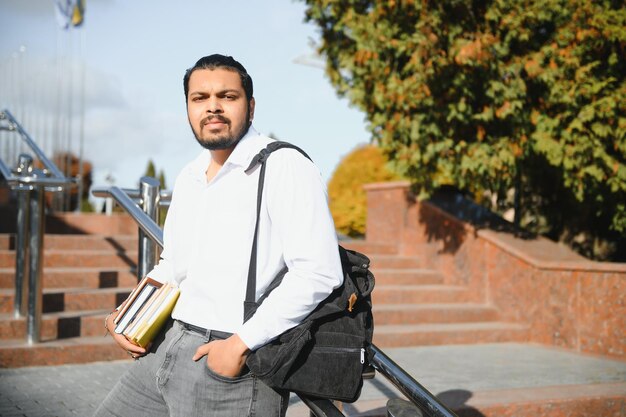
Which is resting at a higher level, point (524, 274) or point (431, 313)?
point (524, 274)

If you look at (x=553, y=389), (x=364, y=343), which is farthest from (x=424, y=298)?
(x=364, y=343)

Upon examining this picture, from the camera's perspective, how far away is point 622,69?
274 inches

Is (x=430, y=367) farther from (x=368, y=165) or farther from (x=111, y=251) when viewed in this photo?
(x=368, y=165)

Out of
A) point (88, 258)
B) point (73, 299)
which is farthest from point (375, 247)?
point (73, 299)

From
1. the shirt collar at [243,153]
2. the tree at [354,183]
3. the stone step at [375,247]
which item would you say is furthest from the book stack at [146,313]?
the tree at [354,183]

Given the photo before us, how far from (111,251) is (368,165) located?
8.02 meters

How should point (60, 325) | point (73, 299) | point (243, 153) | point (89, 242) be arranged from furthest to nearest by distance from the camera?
point (89, 242) < point (73, 299) < point (60, 325) < point (243, 153)

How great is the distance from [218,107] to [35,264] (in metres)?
3.68

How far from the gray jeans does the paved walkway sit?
1420mm

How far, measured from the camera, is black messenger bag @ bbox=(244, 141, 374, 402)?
5.86ft

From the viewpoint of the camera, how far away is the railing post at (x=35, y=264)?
5035mm

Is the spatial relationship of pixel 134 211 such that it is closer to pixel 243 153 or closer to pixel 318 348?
pixel 243 153

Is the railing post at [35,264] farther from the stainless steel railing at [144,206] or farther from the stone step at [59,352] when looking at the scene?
the stainless steel railing at [144,206]

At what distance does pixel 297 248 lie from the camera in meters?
1.80
